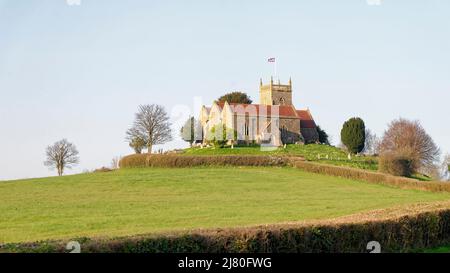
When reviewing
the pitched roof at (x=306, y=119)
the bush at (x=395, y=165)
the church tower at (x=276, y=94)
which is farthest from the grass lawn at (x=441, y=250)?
the church tower at (x=276, y=94)

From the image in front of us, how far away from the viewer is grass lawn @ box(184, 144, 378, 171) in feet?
227

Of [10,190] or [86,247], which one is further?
[10,190]

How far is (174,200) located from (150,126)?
138ft

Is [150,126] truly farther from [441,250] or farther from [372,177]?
[441,250]

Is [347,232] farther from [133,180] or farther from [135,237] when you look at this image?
[133,180]

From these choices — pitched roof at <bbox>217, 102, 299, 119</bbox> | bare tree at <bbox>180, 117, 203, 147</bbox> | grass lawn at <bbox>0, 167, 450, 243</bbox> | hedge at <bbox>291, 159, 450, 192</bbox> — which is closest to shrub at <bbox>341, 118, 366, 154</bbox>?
pitched roof at <bbox>217, 102, 299, 119</bbox>

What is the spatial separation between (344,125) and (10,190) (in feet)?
188

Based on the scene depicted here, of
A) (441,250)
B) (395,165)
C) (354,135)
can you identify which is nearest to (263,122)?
(354,135)

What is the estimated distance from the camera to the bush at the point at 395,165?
200 ft

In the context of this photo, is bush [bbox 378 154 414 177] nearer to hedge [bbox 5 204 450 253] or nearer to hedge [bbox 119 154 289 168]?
hedge [bbox 119 154 289 168]

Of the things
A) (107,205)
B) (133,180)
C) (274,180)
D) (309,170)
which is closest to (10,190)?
(133,180)

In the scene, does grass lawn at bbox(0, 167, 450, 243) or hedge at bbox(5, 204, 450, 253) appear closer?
hedge at bbox(5, 204, 450, 253)

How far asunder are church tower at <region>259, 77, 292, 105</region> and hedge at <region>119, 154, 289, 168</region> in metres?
44.3

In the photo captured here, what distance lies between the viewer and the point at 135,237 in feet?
50.9
